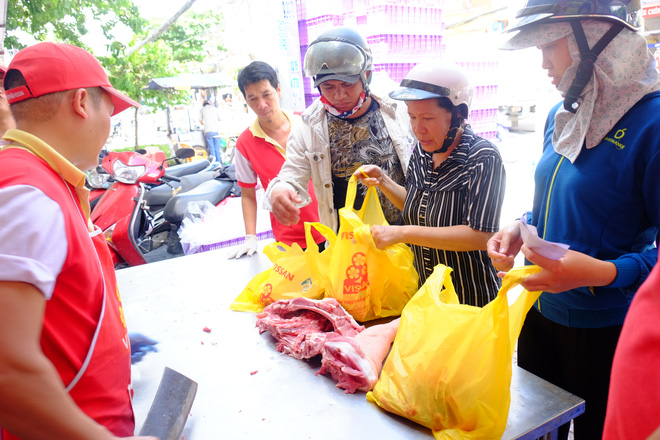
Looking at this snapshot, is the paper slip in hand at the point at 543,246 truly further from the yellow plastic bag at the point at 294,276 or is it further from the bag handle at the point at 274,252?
the bag handle at the point at 274,252

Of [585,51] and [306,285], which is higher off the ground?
[585,51]

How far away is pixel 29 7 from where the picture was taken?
657 centimetres

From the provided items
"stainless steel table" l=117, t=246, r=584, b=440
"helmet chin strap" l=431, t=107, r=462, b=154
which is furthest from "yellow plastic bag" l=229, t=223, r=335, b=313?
"helmet chin strap" l=431, t=107, r=462, b=154

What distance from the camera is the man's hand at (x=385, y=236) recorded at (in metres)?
1.70

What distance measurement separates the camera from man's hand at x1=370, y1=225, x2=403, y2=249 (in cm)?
170

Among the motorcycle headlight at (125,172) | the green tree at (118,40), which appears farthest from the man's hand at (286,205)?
the green tree at (118,40)

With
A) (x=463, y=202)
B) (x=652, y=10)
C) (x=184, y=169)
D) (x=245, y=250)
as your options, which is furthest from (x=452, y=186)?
(x=652, y=10)

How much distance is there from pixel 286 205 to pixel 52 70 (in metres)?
1.15

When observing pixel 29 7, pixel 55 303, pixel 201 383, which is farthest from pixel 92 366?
pixel 29 7

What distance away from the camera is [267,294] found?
1.98 metres

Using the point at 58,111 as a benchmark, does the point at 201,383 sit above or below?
below

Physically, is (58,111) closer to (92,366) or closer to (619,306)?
(92,366)

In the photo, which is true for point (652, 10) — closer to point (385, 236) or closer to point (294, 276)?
point (385, 236)

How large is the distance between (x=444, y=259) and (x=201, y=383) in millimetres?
1075
